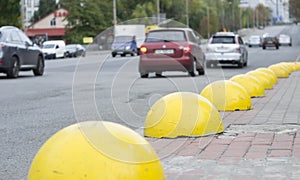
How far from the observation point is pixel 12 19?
6575 cm

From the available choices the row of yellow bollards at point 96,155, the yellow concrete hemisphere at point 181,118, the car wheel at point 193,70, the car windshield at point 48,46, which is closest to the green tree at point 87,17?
the car windshield at point 48,46

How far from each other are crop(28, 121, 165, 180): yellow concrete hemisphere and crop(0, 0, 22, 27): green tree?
62378 mm

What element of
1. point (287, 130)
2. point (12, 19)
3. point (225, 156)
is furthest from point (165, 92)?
point (12, 19)

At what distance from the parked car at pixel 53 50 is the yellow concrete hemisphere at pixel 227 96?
4717 centimetres

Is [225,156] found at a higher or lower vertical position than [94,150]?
lower

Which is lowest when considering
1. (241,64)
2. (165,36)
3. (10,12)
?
(241,64)

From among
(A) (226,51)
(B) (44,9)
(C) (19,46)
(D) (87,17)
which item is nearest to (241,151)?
(C) (19,46)

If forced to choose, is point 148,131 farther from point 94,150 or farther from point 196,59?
point 196,59

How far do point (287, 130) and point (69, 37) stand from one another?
9151 centimetres

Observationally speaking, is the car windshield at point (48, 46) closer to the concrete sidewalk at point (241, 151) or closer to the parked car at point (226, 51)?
the parked car at point (226, 51)

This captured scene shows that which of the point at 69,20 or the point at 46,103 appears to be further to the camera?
the point at 69,20

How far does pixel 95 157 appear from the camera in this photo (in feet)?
14.1

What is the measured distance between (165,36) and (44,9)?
114 m

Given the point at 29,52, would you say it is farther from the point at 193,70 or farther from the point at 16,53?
the point at 193,70
